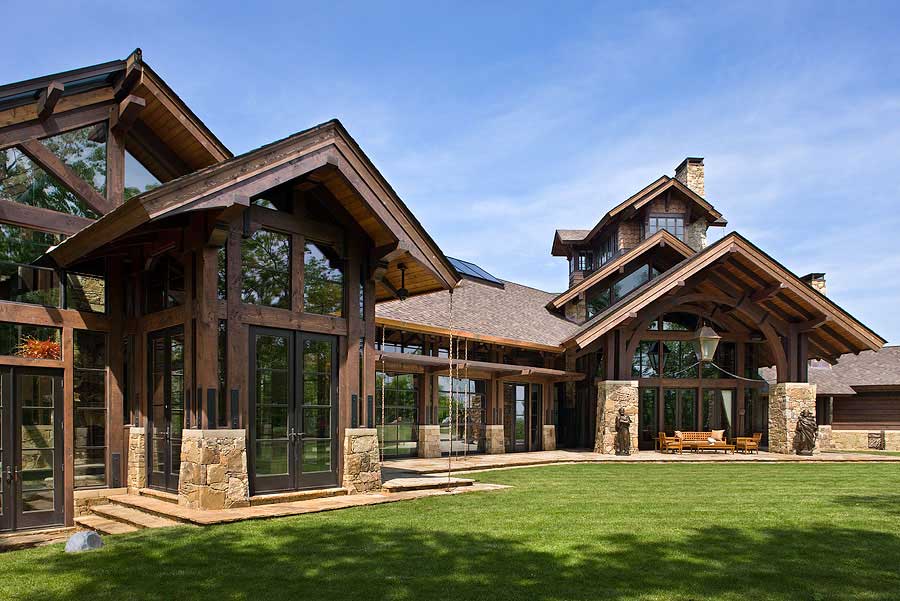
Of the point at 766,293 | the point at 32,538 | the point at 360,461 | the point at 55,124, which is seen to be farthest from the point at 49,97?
the point at 766,293

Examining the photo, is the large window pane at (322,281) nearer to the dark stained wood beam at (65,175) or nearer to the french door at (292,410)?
the french door at (292,410)

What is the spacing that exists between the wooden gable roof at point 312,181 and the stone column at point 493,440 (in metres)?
8.78

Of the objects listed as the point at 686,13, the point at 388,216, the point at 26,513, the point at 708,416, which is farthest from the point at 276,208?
the point at 708,416

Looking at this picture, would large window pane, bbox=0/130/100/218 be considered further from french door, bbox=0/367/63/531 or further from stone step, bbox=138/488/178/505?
stone step, bbox=138/488/178/505

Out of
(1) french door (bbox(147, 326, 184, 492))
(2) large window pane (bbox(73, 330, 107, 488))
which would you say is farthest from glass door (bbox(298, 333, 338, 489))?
(2) large window pane (bbox(73, 330, 107, 488))

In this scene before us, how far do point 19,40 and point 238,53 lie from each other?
375 centimetres

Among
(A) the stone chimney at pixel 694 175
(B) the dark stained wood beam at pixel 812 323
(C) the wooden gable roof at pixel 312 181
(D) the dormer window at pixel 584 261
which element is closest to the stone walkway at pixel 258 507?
(C) the wooden gable roof at pixel 312 181

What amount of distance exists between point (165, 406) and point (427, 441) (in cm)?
883

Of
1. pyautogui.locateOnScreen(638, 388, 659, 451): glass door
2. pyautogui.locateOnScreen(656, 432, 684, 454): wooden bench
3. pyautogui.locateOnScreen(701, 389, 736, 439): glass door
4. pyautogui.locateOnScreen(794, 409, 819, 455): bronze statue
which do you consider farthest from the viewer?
pyautogui.locateOnScreen(701, 389, 736, 439): glass door

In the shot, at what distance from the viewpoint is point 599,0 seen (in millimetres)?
11617

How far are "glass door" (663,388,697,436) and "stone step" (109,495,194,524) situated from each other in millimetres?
16913

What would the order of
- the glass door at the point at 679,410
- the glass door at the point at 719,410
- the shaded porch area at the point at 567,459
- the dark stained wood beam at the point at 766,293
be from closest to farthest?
the shaded porch area at the point at 567,459 < the dark stained wood beam at the point at 766,293 < the glass door at the point at 679,410 < the glass door at the point at 719,410

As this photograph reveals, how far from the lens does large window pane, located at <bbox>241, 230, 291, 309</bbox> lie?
32.4 ft

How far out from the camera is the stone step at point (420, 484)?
11375 mm
